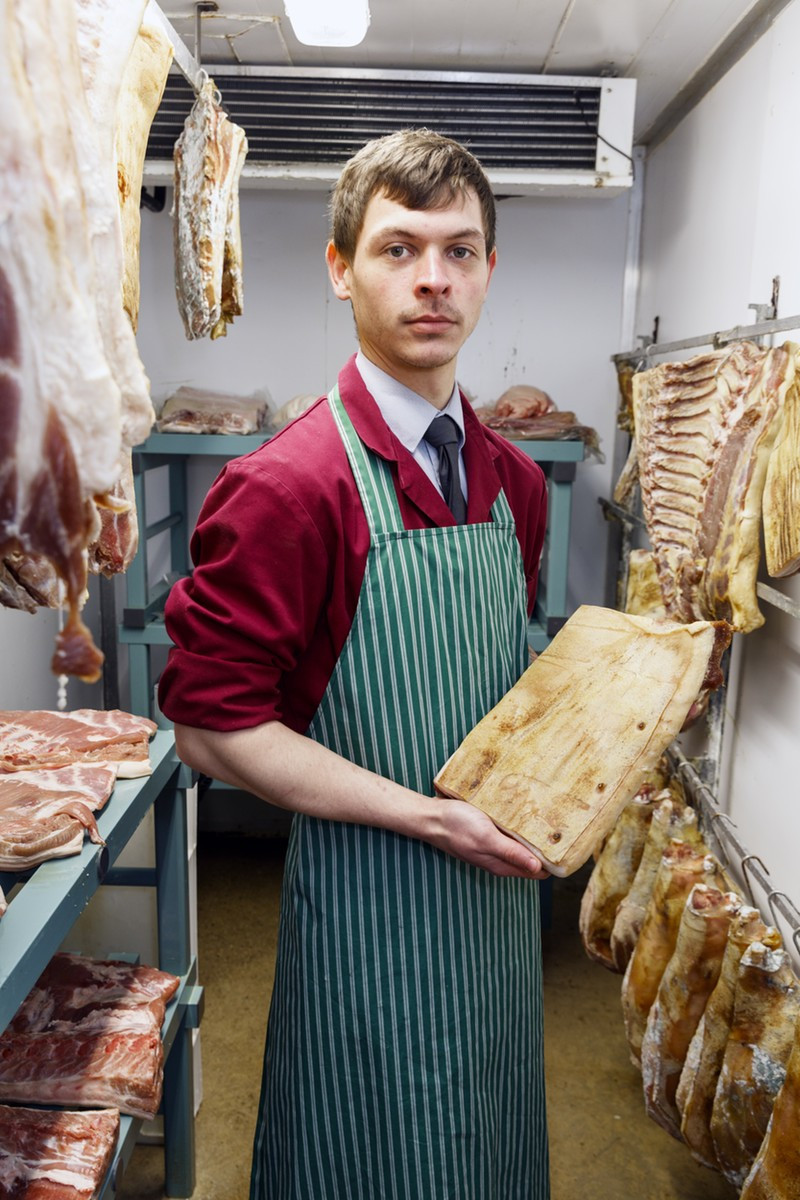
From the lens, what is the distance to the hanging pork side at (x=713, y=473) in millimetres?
2182

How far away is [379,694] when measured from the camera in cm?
154

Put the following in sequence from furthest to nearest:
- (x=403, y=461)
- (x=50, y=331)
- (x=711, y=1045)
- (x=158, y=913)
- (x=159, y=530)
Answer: (x=159, y=530) → (x=158, y=913) → (x=711, y=1045) → (x=403, y=461) → (x=50, y=331)

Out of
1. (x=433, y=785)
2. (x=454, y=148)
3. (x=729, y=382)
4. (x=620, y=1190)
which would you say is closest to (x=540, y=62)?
(x=729, y=382)

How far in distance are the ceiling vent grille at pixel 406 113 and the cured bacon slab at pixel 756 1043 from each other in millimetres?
2462

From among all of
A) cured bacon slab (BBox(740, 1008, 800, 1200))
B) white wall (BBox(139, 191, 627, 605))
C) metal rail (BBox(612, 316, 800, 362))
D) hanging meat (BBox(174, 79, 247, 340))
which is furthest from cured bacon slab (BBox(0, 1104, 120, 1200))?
white wall (BBox(139, 191, 627, 605))

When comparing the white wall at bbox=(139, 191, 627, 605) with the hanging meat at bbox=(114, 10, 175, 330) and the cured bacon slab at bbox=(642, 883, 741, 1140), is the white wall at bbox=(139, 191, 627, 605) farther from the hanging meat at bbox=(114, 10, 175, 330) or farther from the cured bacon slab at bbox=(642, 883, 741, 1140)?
the hanging meat at bbox=(114, 10, 175, 330)

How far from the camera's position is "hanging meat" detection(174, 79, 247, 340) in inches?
83.2

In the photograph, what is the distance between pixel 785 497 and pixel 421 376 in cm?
92

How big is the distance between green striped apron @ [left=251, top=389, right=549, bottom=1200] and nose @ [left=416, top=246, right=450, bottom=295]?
0.24 meters

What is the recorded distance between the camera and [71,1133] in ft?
5.95

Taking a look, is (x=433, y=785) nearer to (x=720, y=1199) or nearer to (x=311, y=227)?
(x=720, y=1199)

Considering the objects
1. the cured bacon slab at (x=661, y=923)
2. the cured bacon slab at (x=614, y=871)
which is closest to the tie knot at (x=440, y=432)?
the cured bacon slab at (x=661, y=923)

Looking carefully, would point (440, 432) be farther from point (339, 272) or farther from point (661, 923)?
point (661, 923)

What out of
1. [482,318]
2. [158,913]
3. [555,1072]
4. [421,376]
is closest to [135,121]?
[421,376]
